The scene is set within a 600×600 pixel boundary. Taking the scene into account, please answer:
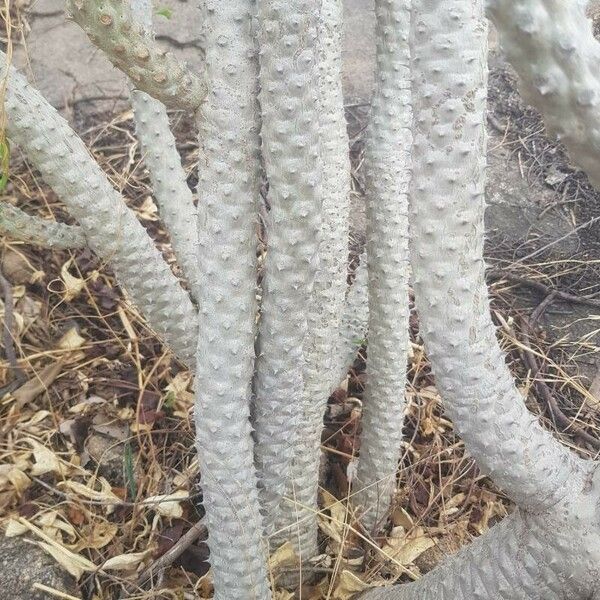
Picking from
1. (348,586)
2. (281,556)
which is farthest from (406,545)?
(281,556)

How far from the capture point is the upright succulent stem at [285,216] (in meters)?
0.66

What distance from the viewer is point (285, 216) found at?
748 millimetres

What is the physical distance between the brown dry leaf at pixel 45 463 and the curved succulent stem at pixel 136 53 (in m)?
0.98

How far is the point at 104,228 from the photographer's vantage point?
1064mm

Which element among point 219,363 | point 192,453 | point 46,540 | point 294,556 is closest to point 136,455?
point 192,453

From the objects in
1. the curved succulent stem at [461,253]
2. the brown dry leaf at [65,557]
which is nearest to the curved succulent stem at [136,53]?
the curved succulent stem at [461,253]

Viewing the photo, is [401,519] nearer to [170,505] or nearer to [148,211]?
[170,505]

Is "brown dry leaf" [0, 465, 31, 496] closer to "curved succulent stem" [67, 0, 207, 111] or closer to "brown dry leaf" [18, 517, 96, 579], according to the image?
"brown dry leaf" [18, 517, 96, 579]

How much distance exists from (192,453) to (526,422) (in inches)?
36.8

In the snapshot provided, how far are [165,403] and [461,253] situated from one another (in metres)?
1.09

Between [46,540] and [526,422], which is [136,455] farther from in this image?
→ [526,422]

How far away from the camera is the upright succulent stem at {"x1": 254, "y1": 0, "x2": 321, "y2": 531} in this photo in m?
0.66

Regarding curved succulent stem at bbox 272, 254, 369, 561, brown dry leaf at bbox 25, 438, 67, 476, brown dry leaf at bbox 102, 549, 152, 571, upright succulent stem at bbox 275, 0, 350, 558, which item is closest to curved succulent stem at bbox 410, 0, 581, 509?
upright succulent stem at bbox 275, 0, 350, 558

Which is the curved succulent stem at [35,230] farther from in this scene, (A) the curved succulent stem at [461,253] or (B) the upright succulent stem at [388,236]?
(A) the curved succulent stem at [461,253]
